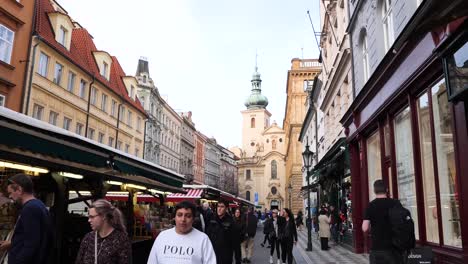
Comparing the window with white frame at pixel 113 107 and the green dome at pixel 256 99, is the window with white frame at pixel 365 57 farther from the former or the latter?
the green dome at pixel 256 99

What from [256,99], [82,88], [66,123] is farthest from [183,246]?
[256,99]

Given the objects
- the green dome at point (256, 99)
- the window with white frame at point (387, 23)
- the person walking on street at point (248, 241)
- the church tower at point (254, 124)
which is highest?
the green dome at point (256, 99)

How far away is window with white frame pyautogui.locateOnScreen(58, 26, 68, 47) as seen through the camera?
27.1 meters

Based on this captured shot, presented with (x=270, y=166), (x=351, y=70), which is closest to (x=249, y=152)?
(x=270, y=166)

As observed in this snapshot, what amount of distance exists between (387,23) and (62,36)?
22.4 m

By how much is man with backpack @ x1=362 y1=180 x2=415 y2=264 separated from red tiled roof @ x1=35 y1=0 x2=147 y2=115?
2189 centimetres

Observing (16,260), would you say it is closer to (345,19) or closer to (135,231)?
(135,231)

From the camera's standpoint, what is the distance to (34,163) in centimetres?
605

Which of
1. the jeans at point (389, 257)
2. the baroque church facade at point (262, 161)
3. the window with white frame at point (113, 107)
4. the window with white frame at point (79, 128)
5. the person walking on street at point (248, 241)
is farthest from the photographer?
the baroque church facade at point (262, 161)

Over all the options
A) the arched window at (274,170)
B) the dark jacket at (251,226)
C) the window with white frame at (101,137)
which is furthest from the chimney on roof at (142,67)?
the arched window at (274,170)

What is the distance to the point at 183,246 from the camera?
368 centimetres

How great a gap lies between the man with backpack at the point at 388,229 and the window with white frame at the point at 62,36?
85.0ft

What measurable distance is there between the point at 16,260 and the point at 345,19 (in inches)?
694

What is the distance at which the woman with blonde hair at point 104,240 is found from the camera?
373cm
